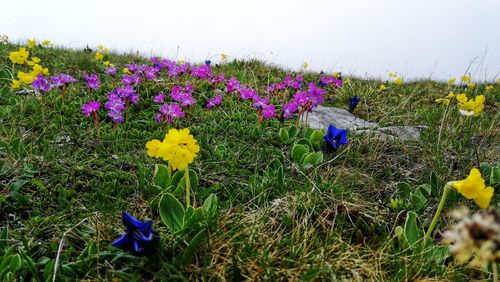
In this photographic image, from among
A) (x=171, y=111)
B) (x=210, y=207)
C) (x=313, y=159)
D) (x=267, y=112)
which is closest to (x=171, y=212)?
(x=210, y=207)

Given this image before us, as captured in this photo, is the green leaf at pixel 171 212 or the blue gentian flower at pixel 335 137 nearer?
the green leaf at pixel 171 212

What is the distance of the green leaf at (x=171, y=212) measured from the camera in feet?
8.07

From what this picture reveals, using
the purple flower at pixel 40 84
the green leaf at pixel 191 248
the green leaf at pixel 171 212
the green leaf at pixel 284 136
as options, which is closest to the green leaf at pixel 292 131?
the green leaf at pixel 284 136

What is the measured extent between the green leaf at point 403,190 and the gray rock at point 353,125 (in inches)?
40.3

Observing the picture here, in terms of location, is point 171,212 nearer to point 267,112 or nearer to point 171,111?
point 171,111

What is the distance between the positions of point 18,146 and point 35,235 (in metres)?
1.05

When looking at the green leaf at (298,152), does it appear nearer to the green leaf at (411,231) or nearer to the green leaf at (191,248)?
the green leaf at (411,231)

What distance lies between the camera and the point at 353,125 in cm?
468

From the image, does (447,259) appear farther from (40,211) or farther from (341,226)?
(40,211)

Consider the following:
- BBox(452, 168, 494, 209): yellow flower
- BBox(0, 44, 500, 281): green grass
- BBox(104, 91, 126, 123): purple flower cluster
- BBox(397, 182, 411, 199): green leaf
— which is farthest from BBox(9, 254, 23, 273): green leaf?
BBox(397, 182, 411, 199): green leaf

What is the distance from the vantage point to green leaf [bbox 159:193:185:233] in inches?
96.9

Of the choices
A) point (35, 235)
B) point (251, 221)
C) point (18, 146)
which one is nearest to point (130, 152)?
point (18, 146)

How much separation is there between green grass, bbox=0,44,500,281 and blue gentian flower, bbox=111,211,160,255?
9 cm

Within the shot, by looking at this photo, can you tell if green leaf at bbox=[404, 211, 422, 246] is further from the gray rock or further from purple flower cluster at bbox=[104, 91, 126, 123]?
purple flower cluster at bbox=[104, 91, 126, 123]
